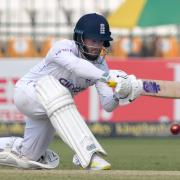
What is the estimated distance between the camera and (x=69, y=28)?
56.9 feet

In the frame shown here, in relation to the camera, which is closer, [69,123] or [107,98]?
[69,123]

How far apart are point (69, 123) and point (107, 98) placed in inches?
38.2

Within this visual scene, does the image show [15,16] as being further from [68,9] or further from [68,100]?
[68,100]

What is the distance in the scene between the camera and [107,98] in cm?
782

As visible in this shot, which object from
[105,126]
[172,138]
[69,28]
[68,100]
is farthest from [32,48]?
[68,100]

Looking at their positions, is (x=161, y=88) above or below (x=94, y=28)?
below

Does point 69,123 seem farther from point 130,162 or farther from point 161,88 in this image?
point 130,162

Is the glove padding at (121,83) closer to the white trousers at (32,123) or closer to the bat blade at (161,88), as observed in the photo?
the bat blade at (161,88)

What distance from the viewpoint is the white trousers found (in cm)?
747

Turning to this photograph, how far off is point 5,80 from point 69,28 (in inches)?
94.3

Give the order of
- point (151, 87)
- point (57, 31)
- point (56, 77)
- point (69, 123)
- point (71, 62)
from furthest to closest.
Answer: point (57, 31), point (56, 77), point (151, 87), point (71, 62), point (69, 123)

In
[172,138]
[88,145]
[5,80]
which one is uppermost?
[88,145]

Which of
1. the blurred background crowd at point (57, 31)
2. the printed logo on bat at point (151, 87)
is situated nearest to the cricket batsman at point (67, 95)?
the printed logo on bat at point (151, 87)

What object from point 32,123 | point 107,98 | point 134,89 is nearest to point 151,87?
point 134,89
